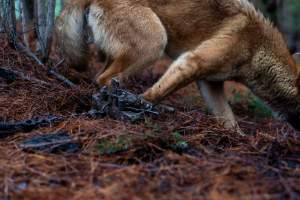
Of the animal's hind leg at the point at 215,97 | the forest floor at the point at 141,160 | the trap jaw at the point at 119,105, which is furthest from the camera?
the animal's hind leg at the point at 215,97

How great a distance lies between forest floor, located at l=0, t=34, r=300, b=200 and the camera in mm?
2727

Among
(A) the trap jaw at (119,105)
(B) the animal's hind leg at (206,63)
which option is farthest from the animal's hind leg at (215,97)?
(A) the trap jaw at (119,105)

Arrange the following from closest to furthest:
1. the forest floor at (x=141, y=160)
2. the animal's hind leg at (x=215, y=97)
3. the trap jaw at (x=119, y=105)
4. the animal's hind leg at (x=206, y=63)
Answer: the forest floor at (x=141, y=160), the trap jaw at (x=119, y=105), the animal's hind leg at (x=206, y=63), the animal's hind leg at (x=215, y=97)

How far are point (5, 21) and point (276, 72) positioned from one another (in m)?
3.26

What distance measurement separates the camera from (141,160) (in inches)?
131

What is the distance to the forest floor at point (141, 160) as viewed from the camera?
2.73 metres

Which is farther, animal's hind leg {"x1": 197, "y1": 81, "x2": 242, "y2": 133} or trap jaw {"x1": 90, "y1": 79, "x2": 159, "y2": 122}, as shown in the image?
animal's hind leg {"x1": 197, "y1": 81, "x2": 242, "y2": 133}

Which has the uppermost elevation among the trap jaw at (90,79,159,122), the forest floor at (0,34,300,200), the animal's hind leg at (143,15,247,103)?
the animal's hind leg at (143,15,247,103)

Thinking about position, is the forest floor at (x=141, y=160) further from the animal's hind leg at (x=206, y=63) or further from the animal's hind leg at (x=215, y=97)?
the animal's hind leg at (x=215, y=97)

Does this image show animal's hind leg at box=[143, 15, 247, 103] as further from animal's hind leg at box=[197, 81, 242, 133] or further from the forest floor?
animal's hind leg at box=[197, 81, 242, 133]

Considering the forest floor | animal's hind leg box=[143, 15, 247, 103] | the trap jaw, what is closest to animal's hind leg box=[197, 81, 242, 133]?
animal's hind leg box=[143, 15, 247, 103]

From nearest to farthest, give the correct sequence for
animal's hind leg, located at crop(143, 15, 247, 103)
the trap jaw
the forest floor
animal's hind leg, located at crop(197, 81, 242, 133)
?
1. the forest floor
2. the trap jaw
3. animal's hind leg, located at crop(143, 15, 247, 103)
4. animal's hind leg, located at crop(197, 81, 242, 133)

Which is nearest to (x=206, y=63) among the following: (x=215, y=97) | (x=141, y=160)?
(x=215, y=97)

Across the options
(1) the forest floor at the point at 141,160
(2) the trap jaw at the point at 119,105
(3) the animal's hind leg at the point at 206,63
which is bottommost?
(1) the forest floor at the point at 141,160
